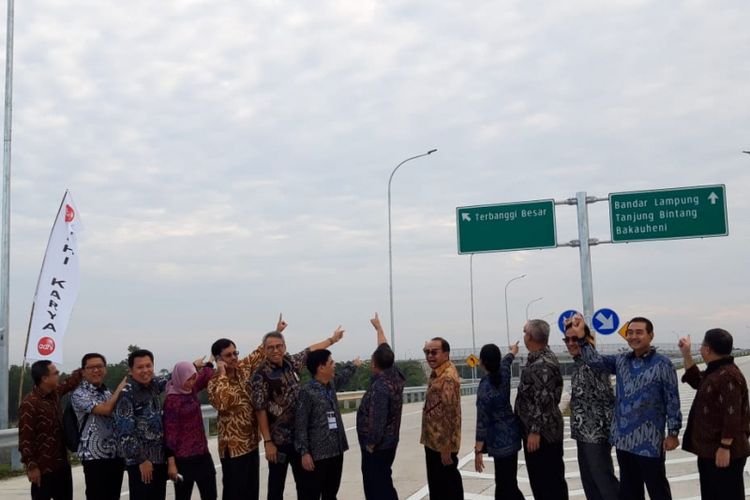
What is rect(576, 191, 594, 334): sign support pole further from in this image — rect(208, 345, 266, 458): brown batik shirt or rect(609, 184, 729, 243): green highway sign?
rect(208, 345, 266, 458): brown batik shirt

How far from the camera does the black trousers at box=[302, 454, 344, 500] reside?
24.4 feet

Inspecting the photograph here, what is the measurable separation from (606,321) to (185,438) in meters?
11.8

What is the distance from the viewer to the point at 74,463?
48.6 feet

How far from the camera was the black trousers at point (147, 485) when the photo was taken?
7349 mm

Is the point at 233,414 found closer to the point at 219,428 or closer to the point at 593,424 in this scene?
the point at 219,428

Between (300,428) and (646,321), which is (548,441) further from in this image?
(300,428)

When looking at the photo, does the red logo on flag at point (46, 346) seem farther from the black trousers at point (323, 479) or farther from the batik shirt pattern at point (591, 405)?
the batik shirt pattern at point (591, 405)

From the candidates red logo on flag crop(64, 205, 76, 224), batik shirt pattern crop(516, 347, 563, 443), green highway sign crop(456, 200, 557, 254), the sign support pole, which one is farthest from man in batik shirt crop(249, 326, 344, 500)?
green highway sign crop(456, 200, 557, 254)

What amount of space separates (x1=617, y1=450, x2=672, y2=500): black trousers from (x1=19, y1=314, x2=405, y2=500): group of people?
2051 millimetres

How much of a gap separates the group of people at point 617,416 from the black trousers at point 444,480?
0.87 ft

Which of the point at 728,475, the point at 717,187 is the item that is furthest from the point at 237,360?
the point at 717,187

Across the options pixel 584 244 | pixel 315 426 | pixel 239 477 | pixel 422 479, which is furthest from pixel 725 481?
pixel 584 244

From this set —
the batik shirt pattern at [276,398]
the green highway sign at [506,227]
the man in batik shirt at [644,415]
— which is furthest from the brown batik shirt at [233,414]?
the green highway sign at [506,227]

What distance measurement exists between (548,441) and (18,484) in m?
8.27
